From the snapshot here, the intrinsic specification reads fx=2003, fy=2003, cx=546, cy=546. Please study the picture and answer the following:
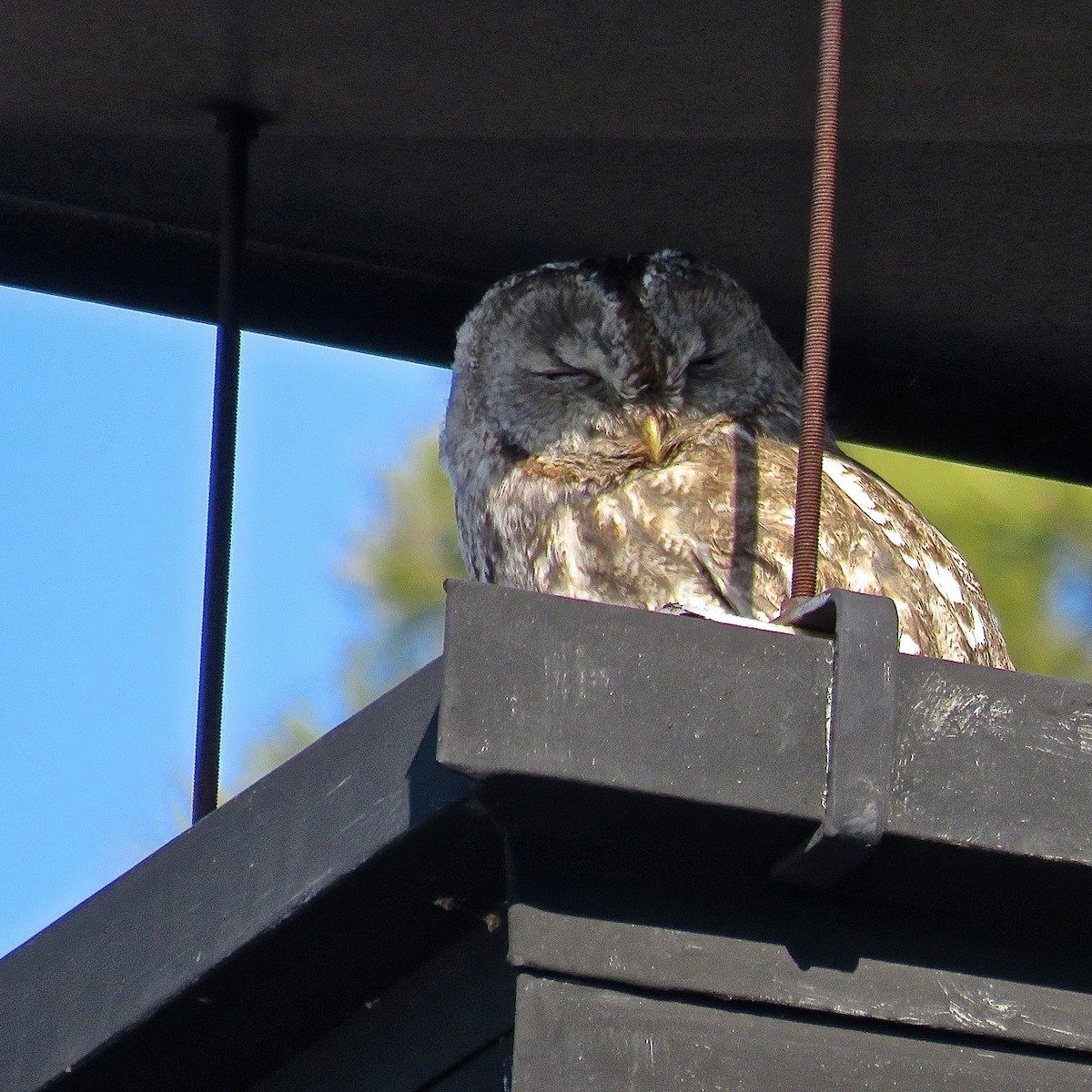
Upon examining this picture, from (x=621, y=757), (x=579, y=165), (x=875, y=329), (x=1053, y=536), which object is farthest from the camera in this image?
(x=1053, y=536)

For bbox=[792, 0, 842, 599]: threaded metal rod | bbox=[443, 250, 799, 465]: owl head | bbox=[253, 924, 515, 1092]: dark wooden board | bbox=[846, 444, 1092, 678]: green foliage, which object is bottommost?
bbox=[846, 444, 1092, 678]: green foliage

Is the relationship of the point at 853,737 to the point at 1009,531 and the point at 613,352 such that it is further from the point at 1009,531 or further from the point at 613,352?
the point at 1009,531

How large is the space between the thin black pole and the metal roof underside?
0.30 feet

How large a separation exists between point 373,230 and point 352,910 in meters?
1.72

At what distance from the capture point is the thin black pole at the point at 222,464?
8.34 feet

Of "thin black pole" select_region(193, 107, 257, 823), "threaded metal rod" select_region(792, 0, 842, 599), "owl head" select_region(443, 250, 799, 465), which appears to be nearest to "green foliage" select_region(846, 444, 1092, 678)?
"owl head" select_region(443, 250, 799, 465)

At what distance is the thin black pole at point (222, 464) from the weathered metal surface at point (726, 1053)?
1031 millimetres

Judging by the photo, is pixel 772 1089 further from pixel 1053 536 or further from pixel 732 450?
pixel 1053 536

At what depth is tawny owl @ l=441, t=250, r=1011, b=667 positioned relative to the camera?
10.3 feet

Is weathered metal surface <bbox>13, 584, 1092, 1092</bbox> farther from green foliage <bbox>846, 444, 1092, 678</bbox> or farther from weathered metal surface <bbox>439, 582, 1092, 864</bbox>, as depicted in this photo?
green foliage <bbox>846, 444, 1092, 678</bbox>

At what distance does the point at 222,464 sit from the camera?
2.75 metres

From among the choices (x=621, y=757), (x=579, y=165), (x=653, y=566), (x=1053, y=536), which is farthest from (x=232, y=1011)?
(x=1053, y=536)

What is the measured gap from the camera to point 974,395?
11.7 feet

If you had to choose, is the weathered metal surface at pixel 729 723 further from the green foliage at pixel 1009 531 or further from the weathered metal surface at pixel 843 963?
the green foliage at pixel 1009 531
